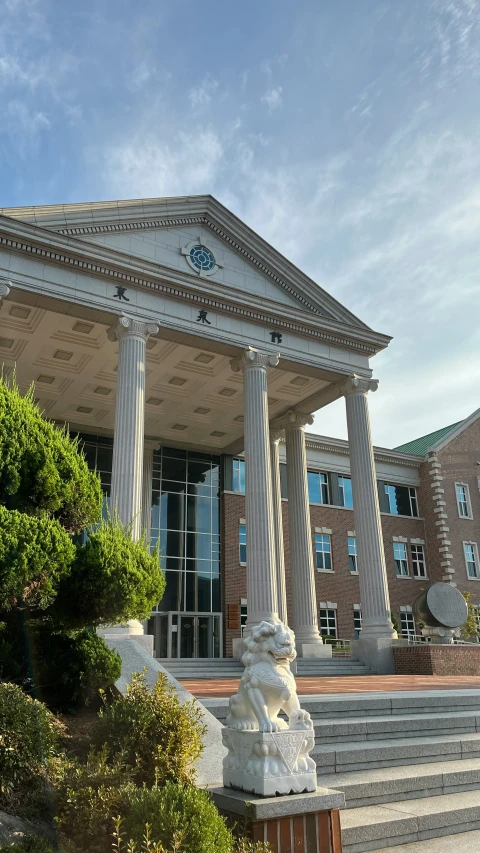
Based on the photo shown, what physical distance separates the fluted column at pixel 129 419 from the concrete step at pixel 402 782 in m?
10.2

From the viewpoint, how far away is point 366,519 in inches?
893

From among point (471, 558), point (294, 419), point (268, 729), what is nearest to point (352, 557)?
point (471, 558)

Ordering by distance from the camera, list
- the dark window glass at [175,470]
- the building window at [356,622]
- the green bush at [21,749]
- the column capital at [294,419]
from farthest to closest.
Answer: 1. the building window at [356,622]
2. the dark window glass at [175,470]
3. the column capital at [294,419]
4. the green bush at [21,749]

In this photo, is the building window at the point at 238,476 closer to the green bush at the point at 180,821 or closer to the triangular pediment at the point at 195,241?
the triangular pediment at the point at 195,241

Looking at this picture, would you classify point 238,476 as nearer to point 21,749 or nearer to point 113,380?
point 113,380

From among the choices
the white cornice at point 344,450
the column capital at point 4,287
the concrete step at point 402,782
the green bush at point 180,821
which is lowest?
the concrete step at point 402,782

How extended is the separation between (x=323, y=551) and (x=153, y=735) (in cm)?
2819

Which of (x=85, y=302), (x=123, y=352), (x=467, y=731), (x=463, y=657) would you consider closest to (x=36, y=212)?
(x=85, y=302)

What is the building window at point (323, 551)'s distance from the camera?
3380 centimetres

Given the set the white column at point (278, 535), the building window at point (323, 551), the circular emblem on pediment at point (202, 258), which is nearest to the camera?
the circular emblem on pediment at point (202, 258)

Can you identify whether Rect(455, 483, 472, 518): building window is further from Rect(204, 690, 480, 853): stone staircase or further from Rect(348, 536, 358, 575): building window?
Rect(204, 690, 480, 853): stone staircase

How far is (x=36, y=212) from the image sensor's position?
62.5 feet

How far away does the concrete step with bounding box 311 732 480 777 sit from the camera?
7824 mm

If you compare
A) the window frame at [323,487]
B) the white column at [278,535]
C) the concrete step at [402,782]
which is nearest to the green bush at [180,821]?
the concrete step at [402,782]
